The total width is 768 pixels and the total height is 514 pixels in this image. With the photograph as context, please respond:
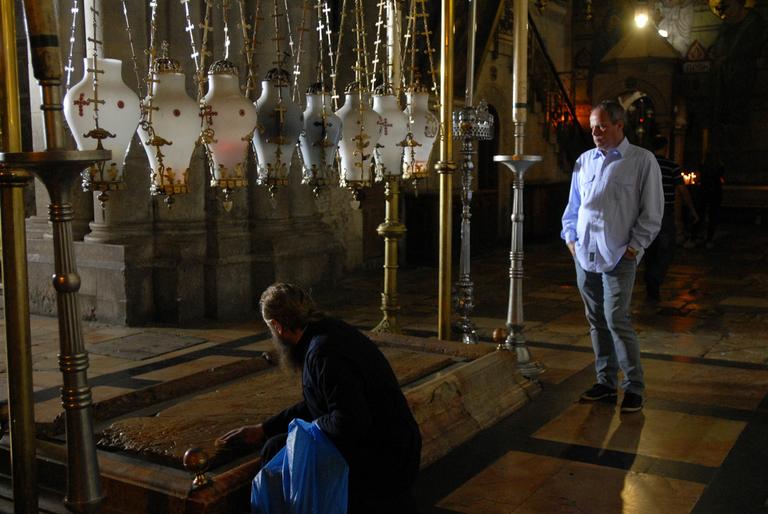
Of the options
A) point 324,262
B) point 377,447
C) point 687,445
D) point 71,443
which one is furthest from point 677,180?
point 71,443

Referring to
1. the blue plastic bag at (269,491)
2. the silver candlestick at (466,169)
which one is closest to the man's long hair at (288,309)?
the blue plastic bag at (269,491)

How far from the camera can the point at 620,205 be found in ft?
14.9

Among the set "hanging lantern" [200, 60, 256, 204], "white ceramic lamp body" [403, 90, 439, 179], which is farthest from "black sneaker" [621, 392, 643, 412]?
"hanging lantern" [200, 60, 256, 204]

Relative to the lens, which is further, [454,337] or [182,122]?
[454,337]

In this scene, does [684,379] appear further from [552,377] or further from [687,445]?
[687,445]

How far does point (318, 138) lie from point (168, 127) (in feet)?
2.94

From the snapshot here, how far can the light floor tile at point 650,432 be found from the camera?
4051 millimetres

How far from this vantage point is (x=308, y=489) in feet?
8.84

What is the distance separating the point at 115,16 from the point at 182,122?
504cm

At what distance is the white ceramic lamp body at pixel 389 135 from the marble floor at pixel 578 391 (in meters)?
1.29

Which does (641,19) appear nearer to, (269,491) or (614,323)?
(614,323)

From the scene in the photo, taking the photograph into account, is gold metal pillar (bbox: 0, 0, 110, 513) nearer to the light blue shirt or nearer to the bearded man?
the bearded man

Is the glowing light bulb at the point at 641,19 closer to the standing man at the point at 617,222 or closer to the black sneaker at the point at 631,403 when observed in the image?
the standing man at the point at 617,222

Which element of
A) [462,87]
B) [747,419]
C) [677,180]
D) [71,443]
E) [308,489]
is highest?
[462,87]
